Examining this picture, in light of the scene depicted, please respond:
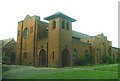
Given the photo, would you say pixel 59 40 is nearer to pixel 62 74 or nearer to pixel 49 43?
pixel 49 43

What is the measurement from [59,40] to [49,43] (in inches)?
104

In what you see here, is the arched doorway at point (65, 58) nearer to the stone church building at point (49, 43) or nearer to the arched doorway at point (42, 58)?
the stone church building at point (49, 43)

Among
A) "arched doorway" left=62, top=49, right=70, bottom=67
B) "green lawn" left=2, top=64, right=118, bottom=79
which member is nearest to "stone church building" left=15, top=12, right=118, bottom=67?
"arched doorway" left=62, top=49, right=70, bottom=67

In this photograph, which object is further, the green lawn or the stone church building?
the stone church building

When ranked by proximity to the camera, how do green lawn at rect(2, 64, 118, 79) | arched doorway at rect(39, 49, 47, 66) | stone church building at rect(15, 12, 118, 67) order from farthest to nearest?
1. arched doorway at rect(39, 49, 47, 66)
2. stone church building at rect(15, 12, 118, 67)
3. green lawn at rect(2, 64, 118, 79)

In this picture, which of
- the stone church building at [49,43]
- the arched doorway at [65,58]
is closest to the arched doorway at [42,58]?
the stone church building at [49,43]

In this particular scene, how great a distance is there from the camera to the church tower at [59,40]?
3784 centimetres

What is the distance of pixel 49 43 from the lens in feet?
130

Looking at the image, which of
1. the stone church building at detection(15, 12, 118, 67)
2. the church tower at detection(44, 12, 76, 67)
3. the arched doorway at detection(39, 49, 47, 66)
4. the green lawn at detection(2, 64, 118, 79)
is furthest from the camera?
the arched doorway at detection(39, 49, 47, 66)

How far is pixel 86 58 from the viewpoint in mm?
47406

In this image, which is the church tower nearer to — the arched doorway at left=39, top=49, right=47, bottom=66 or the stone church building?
the stone church building

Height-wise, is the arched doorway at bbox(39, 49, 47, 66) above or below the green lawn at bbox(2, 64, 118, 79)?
above

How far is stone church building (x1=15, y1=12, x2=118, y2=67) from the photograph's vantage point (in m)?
38.5

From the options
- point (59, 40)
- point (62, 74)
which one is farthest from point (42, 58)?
point (62, 74)
